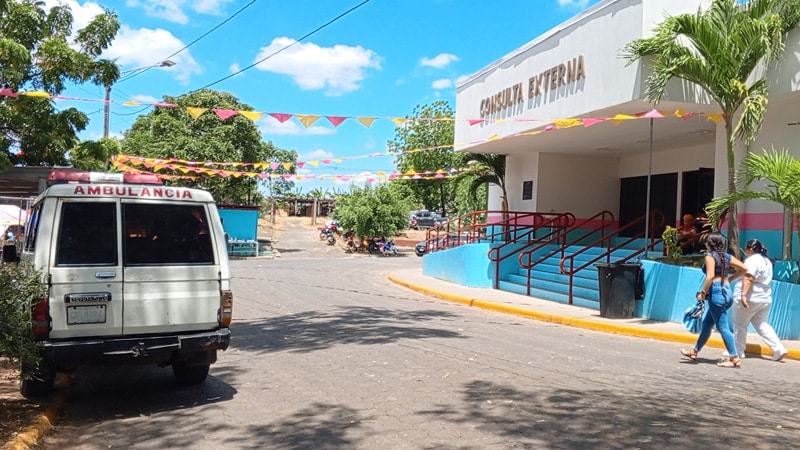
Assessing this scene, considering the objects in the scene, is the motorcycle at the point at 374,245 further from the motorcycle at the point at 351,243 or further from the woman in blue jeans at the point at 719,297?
the woman in blue jeans at the point at 719,297

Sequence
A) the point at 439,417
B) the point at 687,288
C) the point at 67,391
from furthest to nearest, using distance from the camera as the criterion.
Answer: the point at 687,288
the point at 67,391
the point at 439,417

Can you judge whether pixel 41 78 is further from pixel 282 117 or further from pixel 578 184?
pixel 578 184

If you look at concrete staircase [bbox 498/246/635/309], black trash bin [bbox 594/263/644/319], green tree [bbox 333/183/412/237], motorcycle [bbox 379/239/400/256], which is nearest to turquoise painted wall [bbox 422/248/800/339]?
black trash bin [bbox 594/263/644/319]

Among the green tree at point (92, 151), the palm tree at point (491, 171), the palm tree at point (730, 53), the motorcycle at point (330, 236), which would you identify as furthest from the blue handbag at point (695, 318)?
the motorcycle at point (330, 236)

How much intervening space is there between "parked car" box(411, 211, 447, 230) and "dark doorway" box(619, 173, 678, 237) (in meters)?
33.7

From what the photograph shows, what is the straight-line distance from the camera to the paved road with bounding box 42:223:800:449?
500cm

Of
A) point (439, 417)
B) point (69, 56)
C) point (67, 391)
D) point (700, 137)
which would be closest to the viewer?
point (439, 417)

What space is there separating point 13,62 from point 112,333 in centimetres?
385

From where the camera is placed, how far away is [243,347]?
862 centimetres

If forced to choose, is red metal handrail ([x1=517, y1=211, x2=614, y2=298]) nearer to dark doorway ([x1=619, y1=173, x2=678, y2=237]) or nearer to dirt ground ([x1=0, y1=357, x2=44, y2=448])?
dark doorway ([x1=619, y1=173, x2=678, y2=237])

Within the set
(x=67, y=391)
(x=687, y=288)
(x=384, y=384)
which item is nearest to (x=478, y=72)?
(x=687, y=288)

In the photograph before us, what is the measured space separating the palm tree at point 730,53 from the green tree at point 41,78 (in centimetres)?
867

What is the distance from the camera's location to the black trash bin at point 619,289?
11.7 metres

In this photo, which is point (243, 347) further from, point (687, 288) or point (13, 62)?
point (687, 288)
